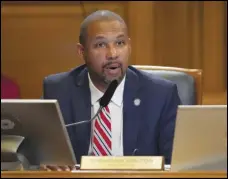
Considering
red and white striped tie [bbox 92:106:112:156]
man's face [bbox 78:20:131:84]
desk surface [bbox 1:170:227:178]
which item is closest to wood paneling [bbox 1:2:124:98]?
man's face [bbox 78:20:131:84]

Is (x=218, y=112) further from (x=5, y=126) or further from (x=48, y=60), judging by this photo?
(x=48, y=60)

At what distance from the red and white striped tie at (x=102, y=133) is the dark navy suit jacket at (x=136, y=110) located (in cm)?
5

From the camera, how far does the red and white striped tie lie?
220cm

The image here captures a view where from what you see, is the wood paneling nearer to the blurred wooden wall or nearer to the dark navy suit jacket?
the blurred wooden wall

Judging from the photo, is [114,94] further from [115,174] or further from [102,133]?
[115,174]

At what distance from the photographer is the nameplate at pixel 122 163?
1.61 m

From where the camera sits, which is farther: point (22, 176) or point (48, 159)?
point (48, 159)

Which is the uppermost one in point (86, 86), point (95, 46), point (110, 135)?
point (95, 46)

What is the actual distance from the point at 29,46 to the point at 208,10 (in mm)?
1140

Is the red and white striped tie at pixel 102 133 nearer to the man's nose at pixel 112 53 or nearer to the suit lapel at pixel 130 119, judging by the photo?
the suit lapel at pixel 130 119

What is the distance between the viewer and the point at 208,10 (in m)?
4.08

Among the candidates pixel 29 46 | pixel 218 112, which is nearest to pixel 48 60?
pixel 29 46


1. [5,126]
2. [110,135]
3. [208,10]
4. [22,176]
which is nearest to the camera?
[22,176]

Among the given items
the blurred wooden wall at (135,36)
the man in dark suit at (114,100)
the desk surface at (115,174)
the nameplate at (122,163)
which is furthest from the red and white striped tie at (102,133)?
the blurred wooden wall at (135,36)
